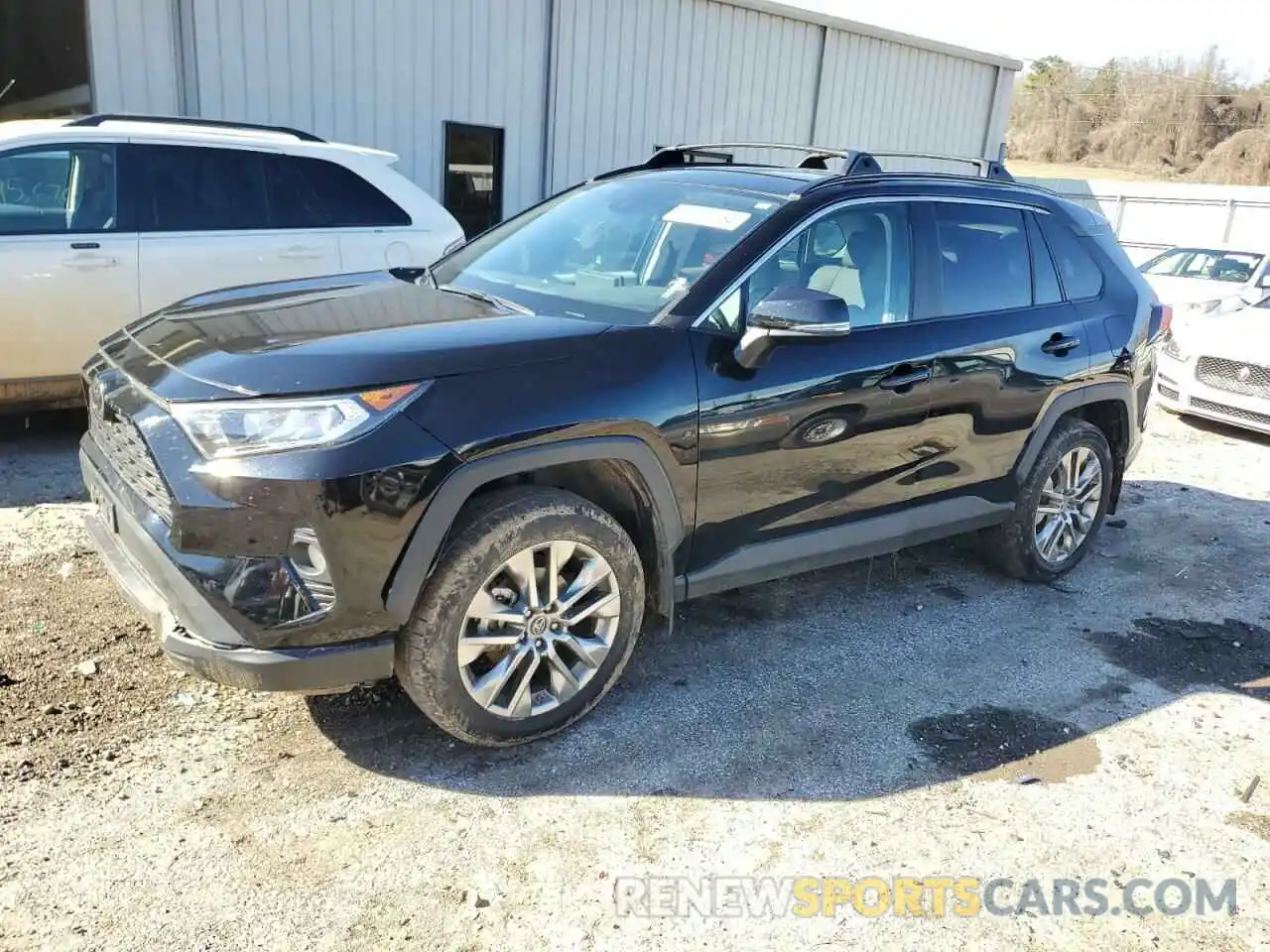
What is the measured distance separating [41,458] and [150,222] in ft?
4.78

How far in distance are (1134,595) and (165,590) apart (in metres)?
4.42

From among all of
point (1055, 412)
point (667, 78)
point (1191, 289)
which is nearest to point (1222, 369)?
point (1191, 289)

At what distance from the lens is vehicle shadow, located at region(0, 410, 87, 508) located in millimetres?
4938

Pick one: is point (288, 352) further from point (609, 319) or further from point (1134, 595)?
point (1134, 595)

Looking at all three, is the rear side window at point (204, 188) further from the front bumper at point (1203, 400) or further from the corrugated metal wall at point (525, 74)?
the front bumper at point (1203, 400)

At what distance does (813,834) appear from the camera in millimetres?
2885

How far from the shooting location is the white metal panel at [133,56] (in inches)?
337

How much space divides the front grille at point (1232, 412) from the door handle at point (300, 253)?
295 inches

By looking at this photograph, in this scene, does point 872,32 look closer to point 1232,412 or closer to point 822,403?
point 1232,412

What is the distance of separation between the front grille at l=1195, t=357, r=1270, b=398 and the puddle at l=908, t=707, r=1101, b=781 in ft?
20.4

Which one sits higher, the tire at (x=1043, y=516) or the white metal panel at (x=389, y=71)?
the white metal panel at (x=389, y=71)

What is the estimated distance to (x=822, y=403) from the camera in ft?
11.6

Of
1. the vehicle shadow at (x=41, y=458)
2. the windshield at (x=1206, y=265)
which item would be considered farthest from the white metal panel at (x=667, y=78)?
the vehicle shadow at (x=41, y=458)

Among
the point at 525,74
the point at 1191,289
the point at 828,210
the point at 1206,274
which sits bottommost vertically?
the point at 1191,289
